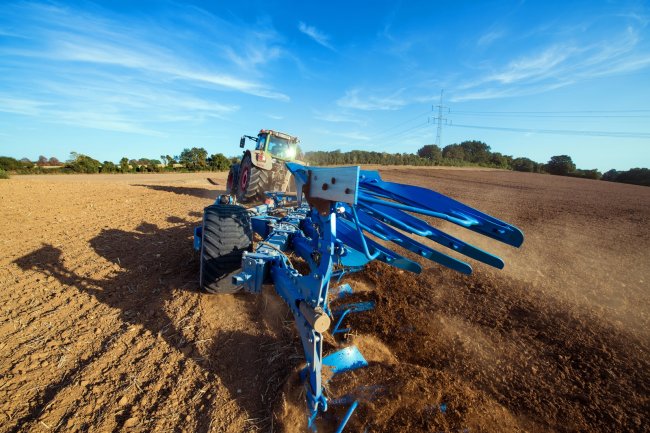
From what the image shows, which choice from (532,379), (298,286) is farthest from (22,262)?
(532,379)

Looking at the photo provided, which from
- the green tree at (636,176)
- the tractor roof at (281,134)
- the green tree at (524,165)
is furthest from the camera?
the green tree at (524,165)

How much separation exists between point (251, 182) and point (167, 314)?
16.7ft

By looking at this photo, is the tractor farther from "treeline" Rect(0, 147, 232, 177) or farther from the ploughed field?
"treeline" Rect(0, 147, 232, 177)

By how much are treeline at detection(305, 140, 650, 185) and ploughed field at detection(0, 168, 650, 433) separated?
25163 mm

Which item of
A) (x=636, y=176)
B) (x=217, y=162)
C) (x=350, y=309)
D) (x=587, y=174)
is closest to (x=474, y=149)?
(x=587, y=174)

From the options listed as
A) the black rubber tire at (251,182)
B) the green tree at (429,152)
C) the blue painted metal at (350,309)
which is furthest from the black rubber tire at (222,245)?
the green tree at (429,152)

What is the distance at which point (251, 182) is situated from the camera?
25.1 feet

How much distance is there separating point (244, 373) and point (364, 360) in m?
1.00

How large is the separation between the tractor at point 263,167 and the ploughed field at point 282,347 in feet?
10.0

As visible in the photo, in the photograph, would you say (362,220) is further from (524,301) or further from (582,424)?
(524,301)

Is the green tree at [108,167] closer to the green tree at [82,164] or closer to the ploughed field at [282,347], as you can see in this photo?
the green tree at [82,164]

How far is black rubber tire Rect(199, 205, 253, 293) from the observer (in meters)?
2.97

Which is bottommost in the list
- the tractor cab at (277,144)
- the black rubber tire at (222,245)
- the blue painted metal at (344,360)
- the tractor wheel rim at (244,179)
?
the blue painted metal at (344,360)

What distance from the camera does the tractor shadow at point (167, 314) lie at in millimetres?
2084
